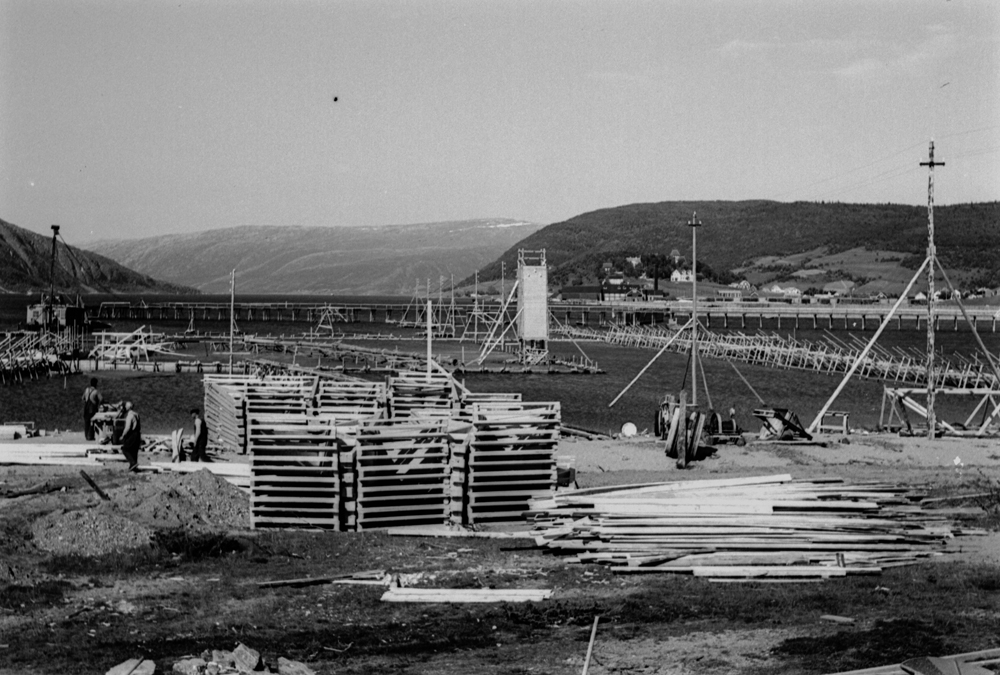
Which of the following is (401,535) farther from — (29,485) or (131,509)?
(29,485)

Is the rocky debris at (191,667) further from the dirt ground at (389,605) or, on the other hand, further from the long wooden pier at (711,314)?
the long wooden pier at (711,314)

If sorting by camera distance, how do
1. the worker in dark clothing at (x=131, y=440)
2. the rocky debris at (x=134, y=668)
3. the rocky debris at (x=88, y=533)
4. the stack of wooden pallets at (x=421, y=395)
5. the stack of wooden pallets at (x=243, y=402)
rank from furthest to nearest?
the stack of wooden pallets at (x=243, y=402) → the stack of wooden pallets at (x=421, y=395) → the worker in dark clothing at (x=131, y=440) → the rocky debris at (x=88, y=533) → the rocky debris at (x=134, y=668)

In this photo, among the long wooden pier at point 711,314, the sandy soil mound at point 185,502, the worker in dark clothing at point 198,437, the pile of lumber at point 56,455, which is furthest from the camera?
the long wooden pier at point 711,314

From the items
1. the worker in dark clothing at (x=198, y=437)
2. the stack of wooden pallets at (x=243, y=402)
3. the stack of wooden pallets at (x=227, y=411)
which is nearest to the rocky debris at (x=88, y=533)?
the worker in dark clothing at (x=198, y=437)

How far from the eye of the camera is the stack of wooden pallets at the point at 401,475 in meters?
17.7

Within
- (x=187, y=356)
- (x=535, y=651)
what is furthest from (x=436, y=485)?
(x=187, y=356)

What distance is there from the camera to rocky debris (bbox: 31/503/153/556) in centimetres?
1530

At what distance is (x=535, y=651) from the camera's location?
1125 cm

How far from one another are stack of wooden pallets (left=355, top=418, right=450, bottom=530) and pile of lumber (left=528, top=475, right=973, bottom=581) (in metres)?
2.01

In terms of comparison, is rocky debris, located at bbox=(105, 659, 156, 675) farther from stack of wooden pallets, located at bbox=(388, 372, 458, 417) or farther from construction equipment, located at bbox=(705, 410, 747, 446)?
construction equipment, located at bbox=(705, 410, 747, 446)

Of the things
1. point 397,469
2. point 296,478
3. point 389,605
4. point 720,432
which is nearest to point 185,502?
point 296,478

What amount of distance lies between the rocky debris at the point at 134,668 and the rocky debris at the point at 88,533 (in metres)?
5.32

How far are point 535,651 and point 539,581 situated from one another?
296 cm

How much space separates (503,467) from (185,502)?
4.77 metres
